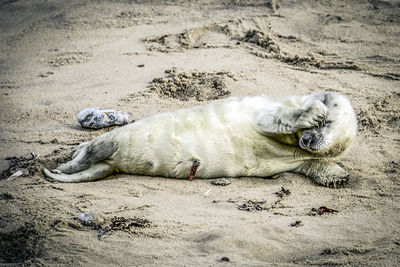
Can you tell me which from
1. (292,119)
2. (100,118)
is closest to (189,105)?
(100,118)

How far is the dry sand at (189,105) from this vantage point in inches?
125

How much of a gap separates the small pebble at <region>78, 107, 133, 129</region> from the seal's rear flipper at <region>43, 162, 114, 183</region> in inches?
40.0

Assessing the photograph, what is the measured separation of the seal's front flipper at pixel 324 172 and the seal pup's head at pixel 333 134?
0.10 m

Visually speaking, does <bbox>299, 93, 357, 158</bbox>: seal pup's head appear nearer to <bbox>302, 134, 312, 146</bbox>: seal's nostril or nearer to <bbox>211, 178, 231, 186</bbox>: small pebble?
<bbox>302, 134, 312, 146</bbox>: seal's nostril

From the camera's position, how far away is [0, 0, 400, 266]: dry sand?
125 inches

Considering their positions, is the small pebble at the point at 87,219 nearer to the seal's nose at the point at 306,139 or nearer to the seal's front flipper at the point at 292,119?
the seal's front flipper at the point at 292,119

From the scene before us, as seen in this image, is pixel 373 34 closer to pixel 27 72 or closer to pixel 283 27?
pixel 283 27

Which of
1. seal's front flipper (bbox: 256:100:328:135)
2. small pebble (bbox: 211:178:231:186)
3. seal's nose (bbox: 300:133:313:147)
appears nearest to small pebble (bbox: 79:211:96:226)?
small pebble (bbox: 211:178:231:186)

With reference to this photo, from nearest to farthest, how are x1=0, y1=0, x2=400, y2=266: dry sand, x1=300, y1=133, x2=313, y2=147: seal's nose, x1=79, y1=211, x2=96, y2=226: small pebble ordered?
x1=0, y1=0, x2=400, y2=266: dry sand
x1=79, y1=211, x2=96, y2=226: small pebble
x1=300, y1=133, x2=313, y2=147: seal's nose

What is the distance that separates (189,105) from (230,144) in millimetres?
1671

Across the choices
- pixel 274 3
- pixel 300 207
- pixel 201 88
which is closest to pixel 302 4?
pixel 274 3

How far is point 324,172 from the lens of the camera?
426 centimetres

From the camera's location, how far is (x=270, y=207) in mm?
3797

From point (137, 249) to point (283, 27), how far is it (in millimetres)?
5669
